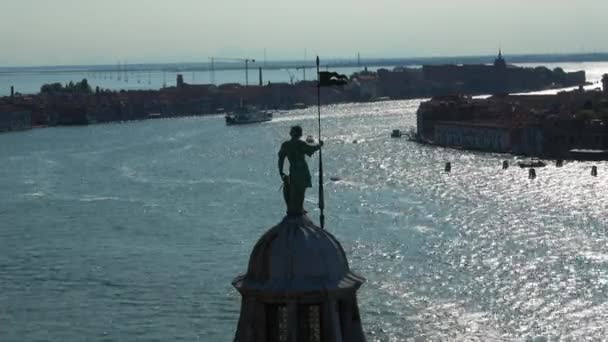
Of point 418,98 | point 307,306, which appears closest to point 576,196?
point 307,306

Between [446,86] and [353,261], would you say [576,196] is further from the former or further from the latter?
[446,86]

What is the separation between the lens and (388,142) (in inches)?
1267

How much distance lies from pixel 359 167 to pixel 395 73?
41.3 metres

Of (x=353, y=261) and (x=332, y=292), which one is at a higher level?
(x=332, y=292)

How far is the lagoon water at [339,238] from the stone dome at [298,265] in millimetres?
8119

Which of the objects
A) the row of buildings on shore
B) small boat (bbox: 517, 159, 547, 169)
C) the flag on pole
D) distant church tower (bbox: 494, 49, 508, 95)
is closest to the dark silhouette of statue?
the flag on pole

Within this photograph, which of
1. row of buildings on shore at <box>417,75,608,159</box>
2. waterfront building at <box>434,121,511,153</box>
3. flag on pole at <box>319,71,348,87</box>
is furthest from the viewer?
waterfront building at <box>434,121,511,153</box>

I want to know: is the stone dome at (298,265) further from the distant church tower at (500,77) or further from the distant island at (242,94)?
the distant church tower at (500,77)

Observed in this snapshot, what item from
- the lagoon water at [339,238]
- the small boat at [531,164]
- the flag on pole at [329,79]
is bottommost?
the lagoon water at [339,238]

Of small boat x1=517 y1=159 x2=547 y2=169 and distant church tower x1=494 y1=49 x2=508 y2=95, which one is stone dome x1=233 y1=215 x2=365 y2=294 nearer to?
small boat x1=517 y1=159 x2=547 y2=169

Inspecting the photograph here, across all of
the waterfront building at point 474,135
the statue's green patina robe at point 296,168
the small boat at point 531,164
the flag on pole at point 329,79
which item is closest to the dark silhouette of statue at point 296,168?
the statue's green patina robe at point 296,168

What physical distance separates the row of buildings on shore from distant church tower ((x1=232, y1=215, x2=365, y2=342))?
2546 centimetres

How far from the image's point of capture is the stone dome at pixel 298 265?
6.05ft

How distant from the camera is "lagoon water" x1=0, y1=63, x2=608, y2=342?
35.8ft
